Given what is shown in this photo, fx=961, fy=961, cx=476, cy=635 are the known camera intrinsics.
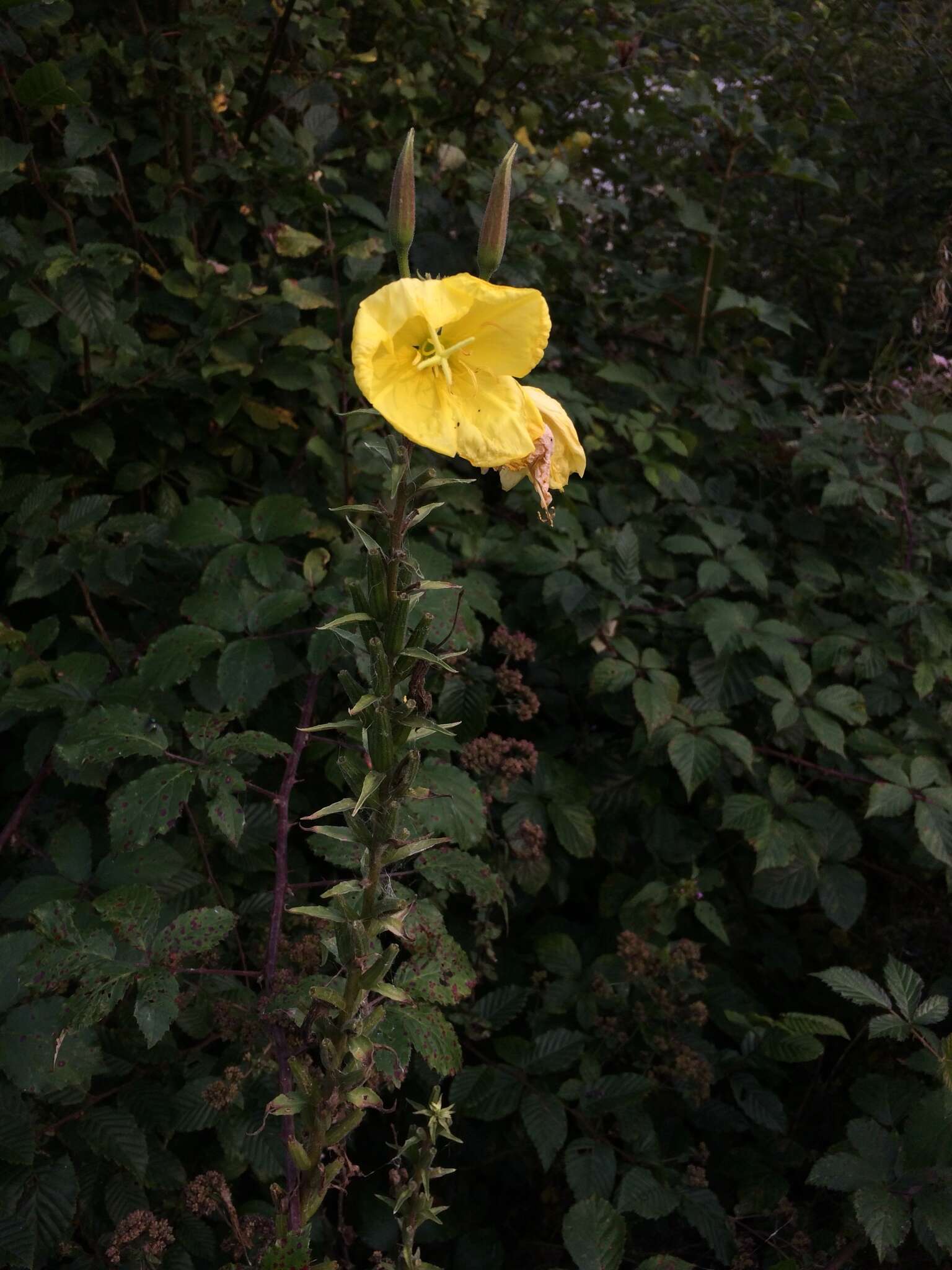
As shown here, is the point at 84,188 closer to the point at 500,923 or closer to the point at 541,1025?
the point at 500,923

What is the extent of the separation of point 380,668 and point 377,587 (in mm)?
75

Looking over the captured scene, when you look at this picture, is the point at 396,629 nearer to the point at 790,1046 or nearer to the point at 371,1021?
the point at 371,1021

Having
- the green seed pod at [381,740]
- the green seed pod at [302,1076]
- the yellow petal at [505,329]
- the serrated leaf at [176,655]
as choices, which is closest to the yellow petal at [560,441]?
the yellow petal at [505,329]

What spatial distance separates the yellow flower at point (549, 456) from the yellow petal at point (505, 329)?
0.04 metres

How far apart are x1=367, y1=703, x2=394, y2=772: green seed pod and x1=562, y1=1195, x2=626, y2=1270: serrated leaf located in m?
0.95

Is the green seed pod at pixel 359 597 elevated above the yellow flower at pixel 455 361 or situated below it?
below

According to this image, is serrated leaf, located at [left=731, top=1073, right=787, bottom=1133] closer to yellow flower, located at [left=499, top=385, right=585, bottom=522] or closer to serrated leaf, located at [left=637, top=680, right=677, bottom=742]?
serrated leaf, located at [left=637, top=680, right=677, bottom=742]

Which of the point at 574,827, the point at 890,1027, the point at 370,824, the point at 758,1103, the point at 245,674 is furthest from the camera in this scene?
the point at 574,827

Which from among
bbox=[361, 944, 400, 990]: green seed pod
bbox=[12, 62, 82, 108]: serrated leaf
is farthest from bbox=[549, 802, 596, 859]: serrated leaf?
bbox=[12, 62, 82, 108]: serrated leaf

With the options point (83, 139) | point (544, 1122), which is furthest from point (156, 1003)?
point (83, 139)

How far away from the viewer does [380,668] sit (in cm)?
89

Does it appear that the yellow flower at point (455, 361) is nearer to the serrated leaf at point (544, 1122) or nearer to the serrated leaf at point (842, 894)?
the serrated leaf at point (544, 1122)

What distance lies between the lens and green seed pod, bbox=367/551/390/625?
2.84 feet

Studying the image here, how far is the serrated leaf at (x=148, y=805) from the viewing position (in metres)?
1.37
